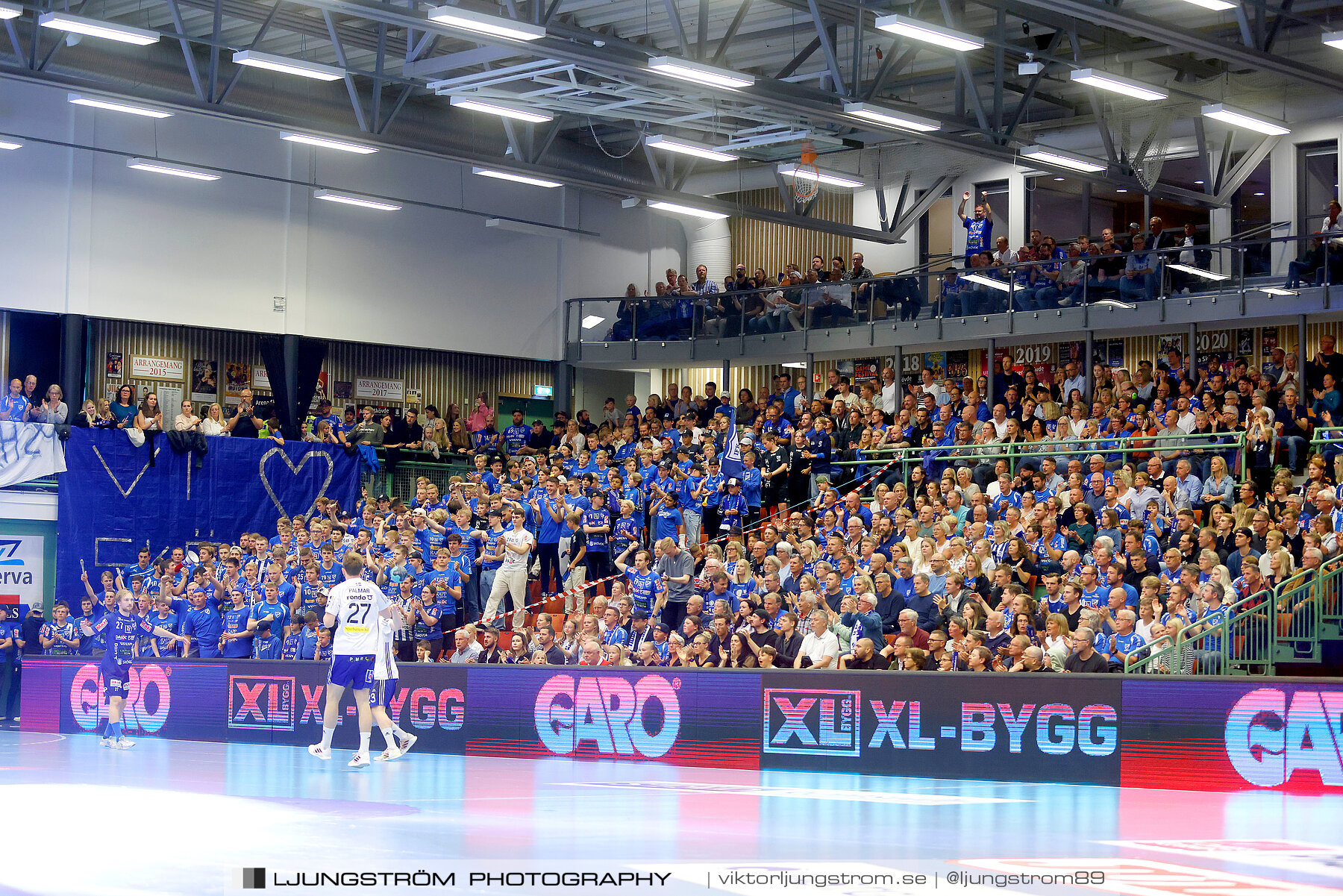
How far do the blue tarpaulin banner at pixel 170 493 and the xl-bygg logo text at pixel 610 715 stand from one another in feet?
46.6

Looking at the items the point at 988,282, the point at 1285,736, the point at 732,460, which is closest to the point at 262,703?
the point at 732,460

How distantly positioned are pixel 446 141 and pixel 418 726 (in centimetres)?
1429

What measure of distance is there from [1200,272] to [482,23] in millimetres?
14614

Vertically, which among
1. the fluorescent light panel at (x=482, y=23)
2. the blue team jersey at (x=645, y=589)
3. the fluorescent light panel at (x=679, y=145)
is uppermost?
the fluorescent light panel at (x=679, y=145)

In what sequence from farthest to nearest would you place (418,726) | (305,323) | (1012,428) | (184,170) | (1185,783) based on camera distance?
(305,323) < (184,170) < (1012,428) < (418,726) < (1185,783)

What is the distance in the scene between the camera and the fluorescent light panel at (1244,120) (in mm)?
24656

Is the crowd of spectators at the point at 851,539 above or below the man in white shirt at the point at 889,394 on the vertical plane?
below

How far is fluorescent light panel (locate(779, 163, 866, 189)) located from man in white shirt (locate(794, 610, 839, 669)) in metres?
14.0

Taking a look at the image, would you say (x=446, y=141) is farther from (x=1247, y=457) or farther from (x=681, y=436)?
(x=1247, y=457)

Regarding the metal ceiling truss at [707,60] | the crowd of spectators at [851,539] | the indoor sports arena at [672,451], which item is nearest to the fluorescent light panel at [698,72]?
the indoor sports arena at [672,451]

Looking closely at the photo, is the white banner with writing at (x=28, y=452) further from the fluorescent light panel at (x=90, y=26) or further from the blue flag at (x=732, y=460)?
the blue flag at (x=732, y=460)

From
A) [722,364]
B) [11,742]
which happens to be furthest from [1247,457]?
[11,742]

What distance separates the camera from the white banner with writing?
2788 cm

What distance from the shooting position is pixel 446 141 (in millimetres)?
29188
